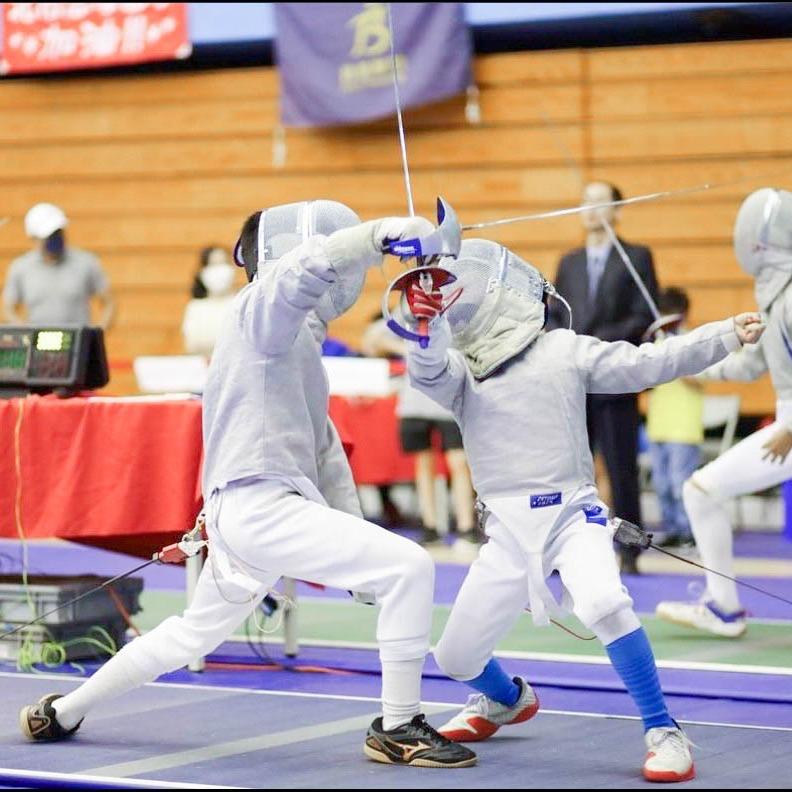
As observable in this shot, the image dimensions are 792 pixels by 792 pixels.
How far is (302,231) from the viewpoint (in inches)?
139

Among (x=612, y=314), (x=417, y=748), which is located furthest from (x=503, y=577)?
(x=612, y=314)

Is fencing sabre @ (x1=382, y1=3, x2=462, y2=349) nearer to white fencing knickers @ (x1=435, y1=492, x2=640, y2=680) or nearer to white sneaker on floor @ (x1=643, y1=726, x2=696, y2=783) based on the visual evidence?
white fencing knickers @ (x1=435, y1=492, x2=640, y2=680)

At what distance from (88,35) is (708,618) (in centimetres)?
657

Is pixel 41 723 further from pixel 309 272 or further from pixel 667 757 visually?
pixel 667 757

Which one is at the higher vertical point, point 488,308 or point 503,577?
point 488,308

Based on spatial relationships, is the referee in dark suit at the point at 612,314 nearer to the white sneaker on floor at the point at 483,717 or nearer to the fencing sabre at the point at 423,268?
the white sneaker on floor at the point at 483,717

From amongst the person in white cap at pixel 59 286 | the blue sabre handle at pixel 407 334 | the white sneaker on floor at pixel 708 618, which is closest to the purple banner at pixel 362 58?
the person in white cap at pixel 59 286

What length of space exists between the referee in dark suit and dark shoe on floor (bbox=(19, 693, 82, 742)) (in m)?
3.36

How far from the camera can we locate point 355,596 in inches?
139

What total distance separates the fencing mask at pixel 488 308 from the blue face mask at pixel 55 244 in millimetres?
4321

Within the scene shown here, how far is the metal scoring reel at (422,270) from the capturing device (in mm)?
3039

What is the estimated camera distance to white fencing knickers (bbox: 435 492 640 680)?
344 centimetres

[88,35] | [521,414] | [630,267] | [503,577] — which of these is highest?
[88,35]

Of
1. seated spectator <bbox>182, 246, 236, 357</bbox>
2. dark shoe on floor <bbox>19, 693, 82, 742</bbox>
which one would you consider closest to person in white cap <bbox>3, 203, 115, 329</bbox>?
seated spectator <bbox>182, 246, 236, 357</bbox>
